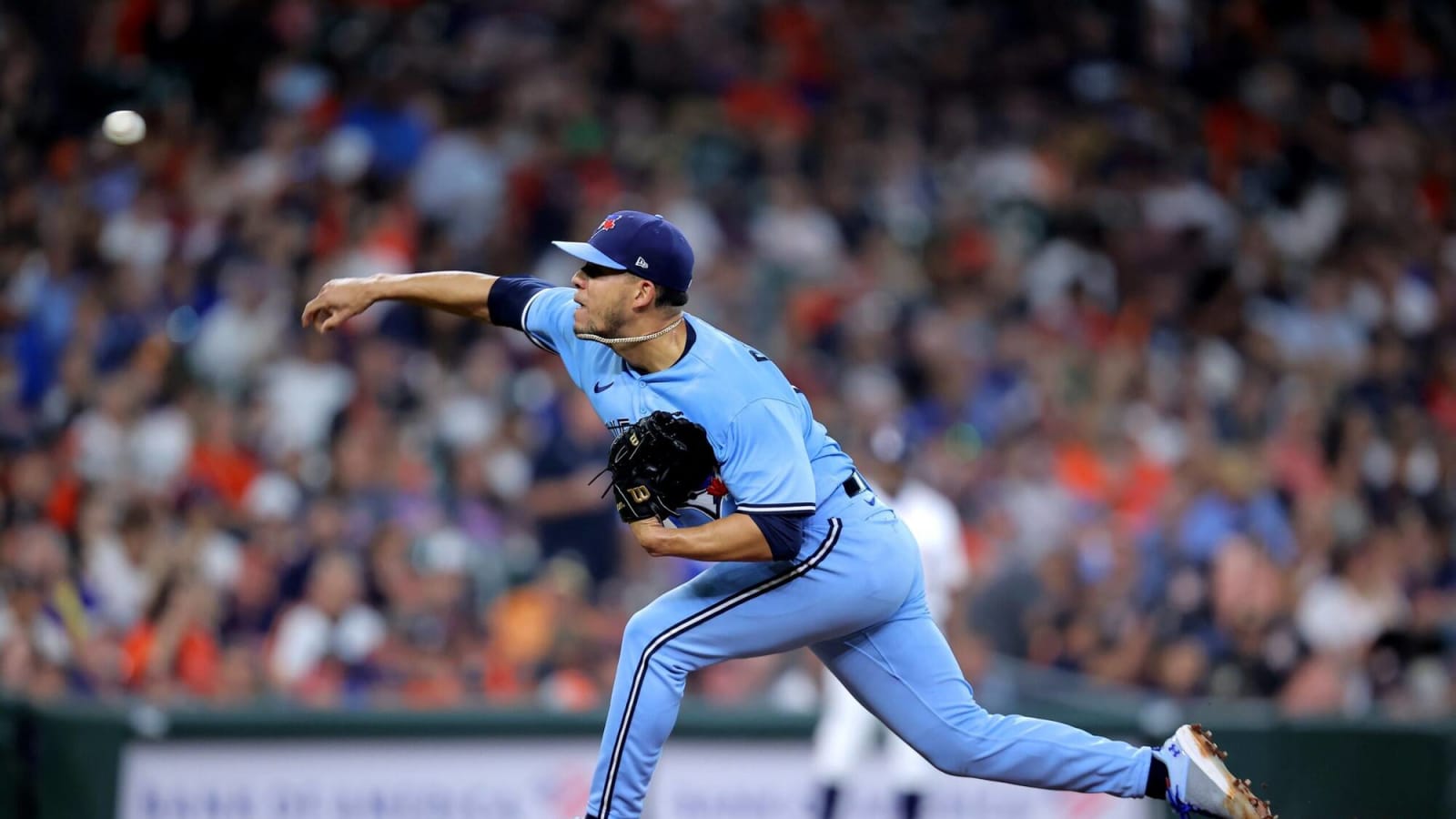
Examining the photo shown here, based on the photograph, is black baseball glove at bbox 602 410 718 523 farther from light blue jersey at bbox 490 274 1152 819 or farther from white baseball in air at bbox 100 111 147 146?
white baseball in air at bbox 100 111 147 146

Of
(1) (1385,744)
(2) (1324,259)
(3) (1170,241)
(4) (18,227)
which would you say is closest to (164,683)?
(4) (18,227)

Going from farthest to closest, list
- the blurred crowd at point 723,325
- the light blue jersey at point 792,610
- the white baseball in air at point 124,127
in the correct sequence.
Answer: the white baseball in air at point 124,127 → the blurred crowd at point 723,325 → the light blue jersey at point 792,610

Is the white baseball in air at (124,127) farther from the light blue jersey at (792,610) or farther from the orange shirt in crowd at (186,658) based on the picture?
the light blue jersey at (792,610)

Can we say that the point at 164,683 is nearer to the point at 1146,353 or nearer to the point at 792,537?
the point at 792,537

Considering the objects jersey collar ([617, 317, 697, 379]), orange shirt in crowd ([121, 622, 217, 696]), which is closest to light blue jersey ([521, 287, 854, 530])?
jersey collar ([617, 317, 697, 379])

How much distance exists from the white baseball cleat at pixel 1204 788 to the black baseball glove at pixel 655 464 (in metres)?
1.52

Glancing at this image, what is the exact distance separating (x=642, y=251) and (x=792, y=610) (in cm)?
100

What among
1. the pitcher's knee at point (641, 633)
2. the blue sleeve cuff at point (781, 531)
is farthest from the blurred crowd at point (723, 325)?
the blue sleeve cuff at point (781, 531)

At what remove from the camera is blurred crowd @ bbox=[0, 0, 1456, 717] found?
9453mm

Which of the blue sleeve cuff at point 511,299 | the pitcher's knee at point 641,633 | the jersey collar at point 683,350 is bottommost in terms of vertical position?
the pitcher's knee at point 641,633

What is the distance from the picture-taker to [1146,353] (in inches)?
487

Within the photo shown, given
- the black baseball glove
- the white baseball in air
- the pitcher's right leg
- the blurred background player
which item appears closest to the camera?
the black baseball glove

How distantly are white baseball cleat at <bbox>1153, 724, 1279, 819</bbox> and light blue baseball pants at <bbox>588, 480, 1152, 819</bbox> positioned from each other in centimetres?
8

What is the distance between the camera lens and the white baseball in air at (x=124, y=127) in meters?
11.6
